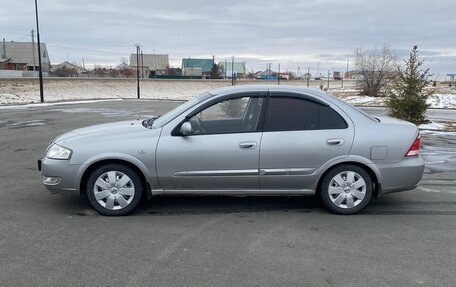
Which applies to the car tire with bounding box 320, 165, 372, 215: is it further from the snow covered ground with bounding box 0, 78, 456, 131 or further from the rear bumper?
the snow covered ground with bounding box 0, 78, 456, 131

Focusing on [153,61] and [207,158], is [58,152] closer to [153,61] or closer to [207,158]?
[207,158]

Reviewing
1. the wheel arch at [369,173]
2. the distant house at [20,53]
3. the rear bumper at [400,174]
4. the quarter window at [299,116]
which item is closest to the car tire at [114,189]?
the quarter window at [299,116]

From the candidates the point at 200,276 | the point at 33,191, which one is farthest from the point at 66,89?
the point at 200,276

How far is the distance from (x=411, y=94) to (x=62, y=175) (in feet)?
45.2

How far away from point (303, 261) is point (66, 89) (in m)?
51.5

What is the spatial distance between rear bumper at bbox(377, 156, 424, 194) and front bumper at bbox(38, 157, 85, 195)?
11.7ft

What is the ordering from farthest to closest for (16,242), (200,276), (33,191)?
(33,191)
(16,242)
(200,276)

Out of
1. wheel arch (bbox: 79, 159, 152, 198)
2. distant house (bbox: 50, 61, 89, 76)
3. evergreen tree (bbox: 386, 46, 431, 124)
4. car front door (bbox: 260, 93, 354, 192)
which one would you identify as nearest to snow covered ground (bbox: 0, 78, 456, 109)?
evergreen tree (bbox: 386, 46, 431, 124)

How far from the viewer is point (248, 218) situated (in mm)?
4949

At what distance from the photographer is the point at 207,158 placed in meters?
4.85

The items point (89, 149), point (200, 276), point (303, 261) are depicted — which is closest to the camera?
point (200, 276)

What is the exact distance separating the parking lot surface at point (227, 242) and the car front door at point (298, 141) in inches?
18.8

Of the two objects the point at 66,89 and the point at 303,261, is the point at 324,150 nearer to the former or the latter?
the point at 303,261

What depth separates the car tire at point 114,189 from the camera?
16.0 feet
